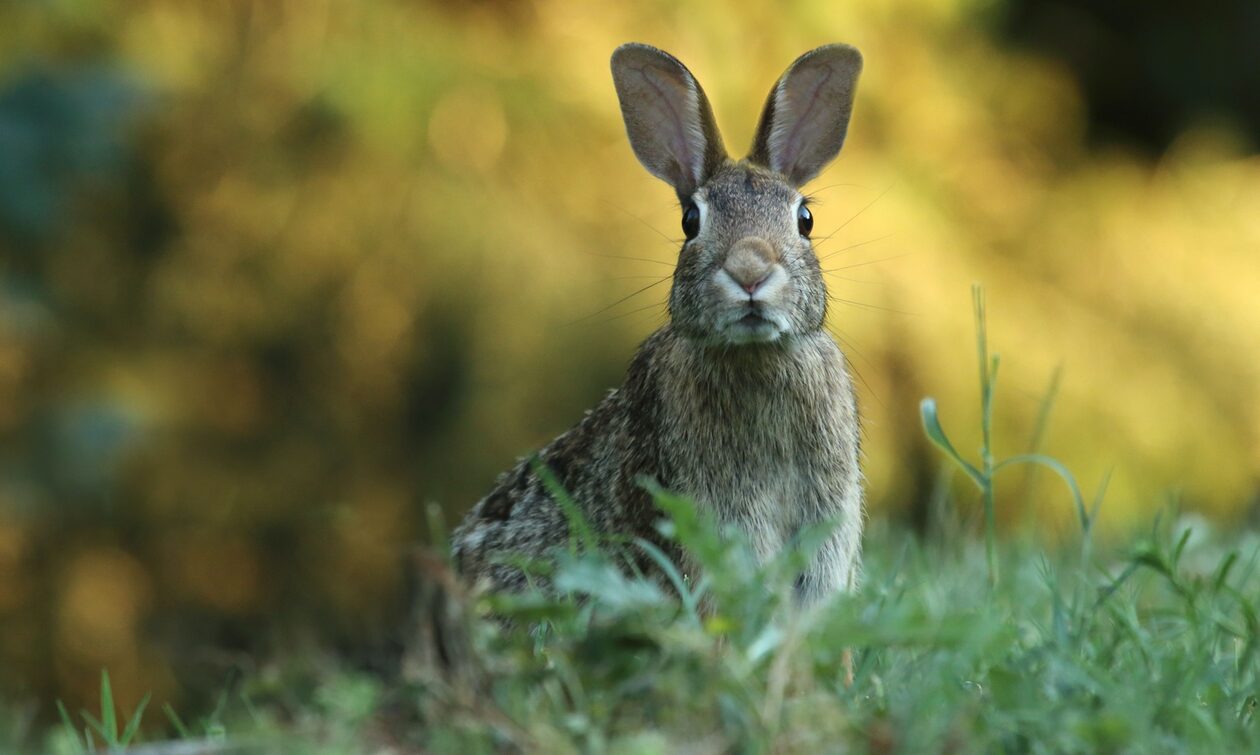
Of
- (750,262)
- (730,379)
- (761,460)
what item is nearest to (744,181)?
(750,262)

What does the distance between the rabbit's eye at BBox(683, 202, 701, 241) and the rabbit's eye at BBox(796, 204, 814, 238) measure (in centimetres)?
24

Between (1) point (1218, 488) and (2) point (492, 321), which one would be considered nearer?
(2) point (492, 321)

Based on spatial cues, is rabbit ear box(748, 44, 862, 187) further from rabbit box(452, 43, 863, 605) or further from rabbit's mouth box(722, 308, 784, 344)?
rabbit's mouth box(722, 308, 784, 344)

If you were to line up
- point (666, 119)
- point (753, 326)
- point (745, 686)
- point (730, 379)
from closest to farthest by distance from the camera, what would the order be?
point (745, 686) → point (753, 326) → point (730, 379) → point (666, 119)

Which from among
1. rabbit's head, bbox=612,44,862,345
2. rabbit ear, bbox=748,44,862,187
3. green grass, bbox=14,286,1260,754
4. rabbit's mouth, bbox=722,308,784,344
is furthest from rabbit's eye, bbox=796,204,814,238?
green grass, bbox=14,286,1260,754

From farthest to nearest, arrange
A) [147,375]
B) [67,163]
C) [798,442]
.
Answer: [147,375] → [67,163] → [798,442]

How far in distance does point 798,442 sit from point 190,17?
5334 mm

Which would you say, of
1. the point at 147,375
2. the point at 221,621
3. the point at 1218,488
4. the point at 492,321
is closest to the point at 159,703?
the point at 221,621

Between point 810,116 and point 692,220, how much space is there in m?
0.48

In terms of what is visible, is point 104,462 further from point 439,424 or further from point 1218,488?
point 1218,488

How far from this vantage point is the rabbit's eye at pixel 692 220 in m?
3.51

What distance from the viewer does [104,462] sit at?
6.54 meters

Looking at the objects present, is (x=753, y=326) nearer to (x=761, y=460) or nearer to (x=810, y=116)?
(x=761, y=460)

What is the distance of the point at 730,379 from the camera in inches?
131
